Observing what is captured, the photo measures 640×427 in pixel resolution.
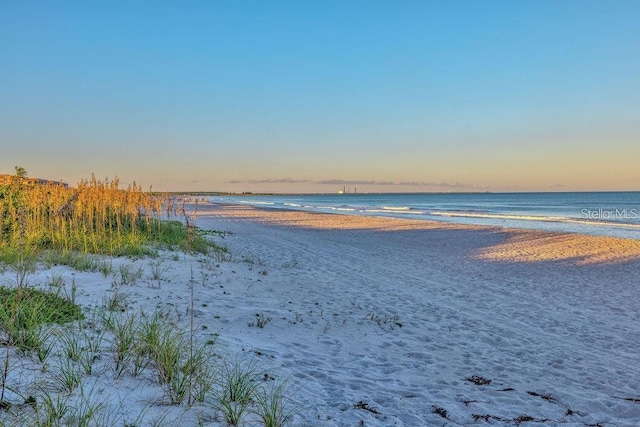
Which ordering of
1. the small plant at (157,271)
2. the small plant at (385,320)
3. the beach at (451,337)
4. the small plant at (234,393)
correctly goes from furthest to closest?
the small plant at (157,271) → the small plant at (385,320) → the beach at (451,337) → the small plant at (234,393)

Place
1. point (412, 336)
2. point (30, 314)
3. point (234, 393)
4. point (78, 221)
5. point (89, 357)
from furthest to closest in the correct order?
point (78, 221)
point (412, 336)
point (30, 314)
point (89, 357)
point (234, 393)

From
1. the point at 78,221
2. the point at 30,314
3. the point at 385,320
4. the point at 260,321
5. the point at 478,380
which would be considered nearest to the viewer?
the point at 30,314

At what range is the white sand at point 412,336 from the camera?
3.87 metres

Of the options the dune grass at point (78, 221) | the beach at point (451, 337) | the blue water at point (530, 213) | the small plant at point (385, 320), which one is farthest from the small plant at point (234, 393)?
the blue water at point (530, 213)

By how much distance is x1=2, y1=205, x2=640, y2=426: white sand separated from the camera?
Answer: 3.87 m

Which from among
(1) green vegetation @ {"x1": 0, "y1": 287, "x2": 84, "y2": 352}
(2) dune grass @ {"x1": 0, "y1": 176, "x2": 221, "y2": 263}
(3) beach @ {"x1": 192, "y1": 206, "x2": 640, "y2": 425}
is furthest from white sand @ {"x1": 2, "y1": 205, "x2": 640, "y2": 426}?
(2) dune grass @ {"x1": 0, "y1": 176, "x2": 221, "y2": 263}

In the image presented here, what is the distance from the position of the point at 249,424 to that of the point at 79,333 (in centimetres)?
228

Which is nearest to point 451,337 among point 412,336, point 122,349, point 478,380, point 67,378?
point 412,336

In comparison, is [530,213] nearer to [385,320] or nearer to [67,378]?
[385,320]

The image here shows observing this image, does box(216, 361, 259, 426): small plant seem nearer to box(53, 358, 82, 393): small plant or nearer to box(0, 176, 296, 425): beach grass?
box(0, 176, 296, 425): beach grass

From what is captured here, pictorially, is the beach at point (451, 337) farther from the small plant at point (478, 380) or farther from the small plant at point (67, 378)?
the small plant at point (67, 378)

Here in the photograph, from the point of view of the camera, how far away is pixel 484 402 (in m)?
4.13

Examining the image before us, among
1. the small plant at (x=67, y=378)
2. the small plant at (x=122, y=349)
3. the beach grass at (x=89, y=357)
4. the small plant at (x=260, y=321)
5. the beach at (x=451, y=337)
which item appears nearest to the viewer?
the beach grass at (x=89, y=357)

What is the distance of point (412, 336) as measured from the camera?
6.23 metres
